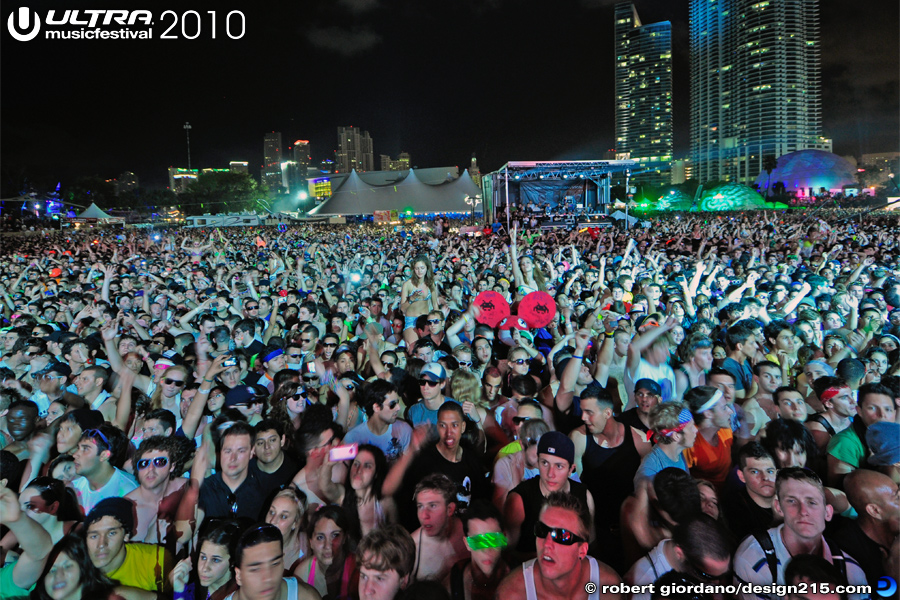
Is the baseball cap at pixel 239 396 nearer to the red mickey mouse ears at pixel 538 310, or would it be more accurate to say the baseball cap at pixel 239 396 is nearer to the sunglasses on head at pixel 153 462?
the sunglasses on head at pixel 153 462

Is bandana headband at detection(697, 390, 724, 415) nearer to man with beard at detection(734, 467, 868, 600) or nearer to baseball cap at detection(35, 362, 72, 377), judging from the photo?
man with beard at detection(734, 467, 868, 600)

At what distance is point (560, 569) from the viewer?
193 centimetres

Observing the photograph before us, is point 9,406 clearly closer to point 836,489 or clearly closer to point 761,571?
point 761,571

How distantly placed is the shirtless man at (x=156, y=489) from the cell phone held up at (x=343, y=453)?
32.1 inches

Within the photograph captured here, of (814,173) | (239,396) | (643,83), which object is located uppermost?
(643,83)

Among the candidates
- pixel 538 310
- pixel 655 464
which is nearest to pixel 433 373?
pixel 655 464

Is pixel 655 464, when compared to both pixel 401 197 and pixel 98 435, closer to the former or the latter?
pixel 98 435

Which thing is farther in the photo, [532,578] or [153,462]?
[153,462]

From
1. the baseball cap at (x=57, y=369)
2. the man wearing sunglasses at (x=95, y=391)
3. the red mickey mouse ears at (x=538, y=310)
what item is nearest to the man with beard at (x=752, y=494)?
the red mickey mouse ears at (x=538, y=310)

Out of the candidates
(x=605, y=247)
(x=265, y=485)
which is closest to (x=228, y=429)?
(x=265, y=485)

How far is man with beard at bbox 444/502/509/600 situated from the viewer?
2061 millimetres

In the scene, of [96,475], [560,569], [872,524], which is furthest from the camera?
[96,475]

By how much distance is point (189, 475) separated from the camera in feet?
9.40

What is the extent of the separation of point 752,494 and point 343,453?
6.39ft
